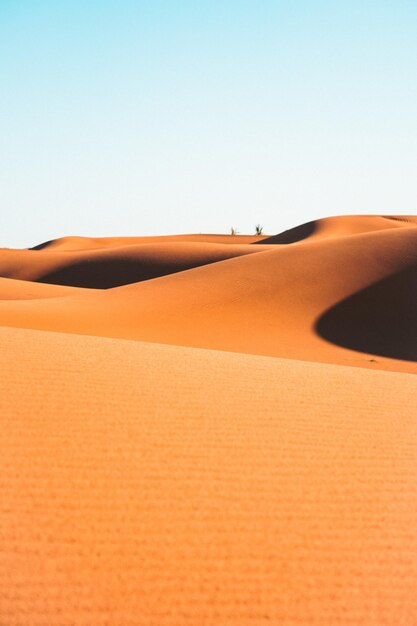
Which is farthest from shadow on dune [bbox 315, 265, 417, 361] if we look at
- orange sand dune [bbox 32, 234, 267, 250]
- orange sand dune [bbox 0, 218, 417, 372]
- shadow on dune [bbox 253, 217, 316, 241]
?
orange sand dune [bbox 32, 234, 267, 250]

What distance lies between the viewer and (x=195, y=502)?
13.6 ft

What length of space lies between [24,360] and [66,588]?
284cm

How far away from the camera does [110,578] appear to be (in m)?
3.53

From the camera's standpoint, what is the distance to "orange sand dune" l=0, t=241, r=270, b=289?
39625mm

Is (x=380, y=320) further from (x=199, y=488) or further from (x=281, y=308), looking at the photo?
(x=199, y=488)

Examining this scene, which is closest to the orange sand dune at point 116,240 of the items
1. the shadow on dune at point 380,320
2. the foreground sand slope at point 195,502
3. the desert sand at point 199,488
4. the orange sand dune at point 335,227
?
the orange sand dune at point 335,227

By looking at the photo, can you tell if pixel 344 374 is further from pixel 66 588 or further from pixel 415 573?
pixel 66 588

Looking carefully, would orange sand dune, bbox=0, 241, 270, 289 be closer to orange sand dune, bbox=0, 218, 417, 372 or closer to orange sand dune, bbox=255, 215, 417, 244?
orange sand dune, bbox=255, 215, 417, 244

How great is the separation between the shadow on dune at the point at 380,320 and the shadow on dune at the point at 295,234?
3729 cm

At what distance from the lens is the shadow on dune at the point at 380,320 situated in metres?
16.0

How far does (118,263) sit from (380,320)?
25.4m

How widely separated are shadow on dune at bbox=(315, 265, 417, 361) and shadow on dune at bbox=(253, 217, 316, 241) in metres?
37.3

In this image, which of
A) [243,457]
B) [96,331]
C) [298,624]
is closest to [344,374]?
[243,457]

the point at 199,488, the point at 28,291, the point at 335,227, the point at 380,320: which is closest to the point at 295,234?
the point at 335,227
